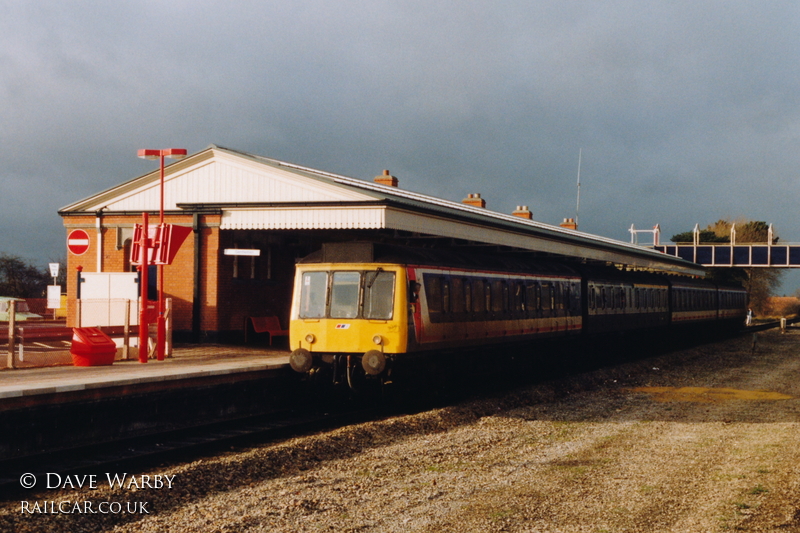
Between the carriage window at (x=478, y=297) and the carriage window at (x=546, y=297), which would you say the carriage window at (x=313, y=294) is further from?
the carriage window at (x=546, y=297)

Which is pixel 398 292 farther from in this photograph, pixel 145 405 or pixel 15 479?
pixel 15 479

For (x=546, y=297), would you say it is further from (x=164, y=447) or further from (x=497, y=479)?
(x=497, y=479)

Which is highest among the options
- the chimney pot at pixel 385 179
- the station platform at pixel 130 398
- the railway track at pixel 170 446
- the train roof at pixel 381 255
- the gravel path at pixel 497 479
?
the chimney pot at pixel 385 179

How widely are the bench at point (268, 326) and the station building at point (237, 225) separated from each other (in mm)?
288

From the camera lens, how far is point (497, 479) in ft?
31.7

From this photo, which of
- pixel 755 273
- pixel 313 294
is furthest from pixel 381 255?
pixel 755 273

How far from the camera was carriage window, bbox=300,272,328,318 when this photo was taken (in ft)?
50.1

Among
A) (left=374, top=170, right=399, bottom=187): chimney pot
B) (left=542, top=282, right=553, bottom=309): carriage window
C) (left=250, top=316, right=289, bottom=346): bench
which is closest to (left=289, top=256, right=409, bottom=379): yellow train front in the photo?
(left=250, top=316, right=289, bottom=346): bench

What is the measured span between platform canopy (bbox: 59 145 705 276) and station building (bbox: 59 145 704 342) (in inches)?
1.0

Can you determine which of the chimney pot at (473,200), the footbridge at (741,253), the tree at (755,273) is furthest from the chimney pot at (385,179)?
the tree at (755,273)

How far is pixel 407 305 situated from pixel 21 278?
5288 centimetres

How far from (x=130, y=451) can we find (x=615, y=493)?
20.7ft

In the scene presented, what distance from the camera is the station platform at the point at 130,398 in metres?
11.3

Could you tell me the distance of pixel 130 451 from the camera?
1128 centimetres
